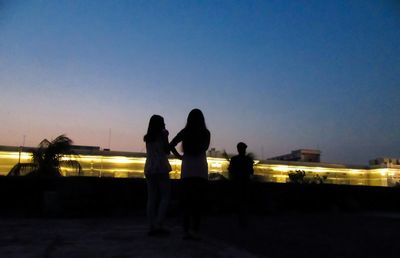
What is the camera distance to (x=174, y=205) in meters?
7.89

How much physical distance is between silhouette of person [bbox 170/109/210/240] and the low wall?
9.05 ft

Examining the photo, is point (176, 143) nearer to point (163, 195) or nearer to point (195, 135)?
point (195, 135)

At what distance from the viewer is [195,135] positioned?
179 inches

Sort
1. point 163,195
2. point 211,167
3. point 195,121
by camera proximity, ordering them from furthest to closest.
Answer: point 211,167
point 163,195
point 195,121

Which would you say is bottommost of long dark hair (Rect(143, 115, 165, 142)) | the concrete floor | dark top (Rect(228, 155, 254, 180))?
the concrete floor

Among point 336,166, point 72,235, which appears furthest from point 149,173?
point 336,166

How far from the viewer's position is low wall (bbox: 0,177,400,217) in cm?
768

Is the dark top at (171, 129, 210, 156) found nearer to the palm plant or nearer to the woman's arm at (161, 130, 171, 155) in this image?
the woman's arm at (161, 130, 171, 155)

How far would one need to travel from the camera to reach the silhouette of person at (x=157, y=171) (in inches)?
185

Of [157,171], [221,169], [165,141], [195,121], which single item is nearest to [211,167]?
[221,169]

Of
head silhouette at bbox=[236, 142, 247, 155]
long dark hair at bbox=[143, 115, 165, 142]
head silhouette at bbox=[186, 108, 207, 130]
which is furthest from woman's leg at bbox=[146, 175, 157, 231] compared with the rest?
head silhouette at bbox=[236, 142, 247, 155]

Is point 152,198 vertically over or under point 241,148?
under

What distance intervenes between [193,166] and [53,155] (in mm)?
9189

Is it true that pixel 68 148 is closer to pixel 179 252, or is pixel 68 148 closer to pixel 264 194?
pixel 264 194
